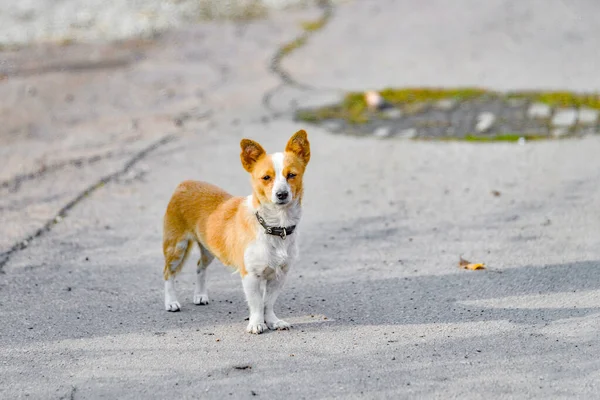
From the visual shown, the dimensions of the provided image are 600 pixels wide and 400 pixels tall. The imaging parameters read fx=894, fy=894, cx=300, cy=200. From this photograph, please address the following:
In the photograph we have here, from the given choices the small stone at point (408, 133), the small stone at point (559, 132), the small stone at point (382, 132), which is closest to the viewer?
the small stone at point (559, 132)

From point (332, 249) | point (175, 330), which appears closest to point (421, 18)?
point (332, 249)

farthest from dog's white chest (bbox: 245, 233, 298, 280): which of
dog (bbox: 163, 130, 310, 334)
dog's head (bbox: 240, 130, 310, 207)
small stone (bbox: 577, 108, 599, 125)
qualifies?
small stone (bbox: 577, 108, 599, 125)

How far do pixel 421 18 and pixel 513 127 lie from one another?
5397 mm

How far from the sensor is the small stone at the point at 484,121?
32.6 feet

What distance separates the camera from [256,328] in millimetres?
5414

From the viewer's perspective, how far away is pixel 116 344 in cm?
530

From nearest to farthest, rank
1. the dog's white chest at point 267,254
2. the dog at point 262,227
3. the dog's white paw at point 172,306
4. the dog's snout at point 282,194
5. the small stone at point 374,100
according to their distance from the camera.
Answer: the dog's snout at point 282,194, the dog at point 262,227, the dog's white chest at point 267,254, the dog's white paw at point 172,306, the small stone at point 374,100

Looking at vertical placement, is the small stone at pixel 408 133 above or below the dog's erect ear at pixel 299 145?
below

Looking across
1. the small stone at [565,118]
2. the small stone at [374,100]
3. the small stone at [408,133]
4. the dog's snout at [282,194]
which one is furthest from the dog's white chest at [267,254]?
the small stone at [374,100]

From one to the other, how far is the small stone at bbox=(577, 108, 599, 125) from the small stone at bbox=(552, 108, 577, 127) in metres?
0.07

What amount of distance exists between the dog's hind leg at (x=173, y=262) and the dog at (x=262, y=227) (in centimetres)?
1

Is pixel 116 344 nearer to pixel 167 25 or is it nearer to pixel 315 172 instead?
pixel 315 172

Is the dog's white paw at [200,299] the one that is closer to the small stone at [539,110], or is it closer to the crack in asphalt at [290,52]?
the crack in asphalt at [290,52]

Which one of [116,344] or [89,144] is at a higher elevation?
A: [89,144]
